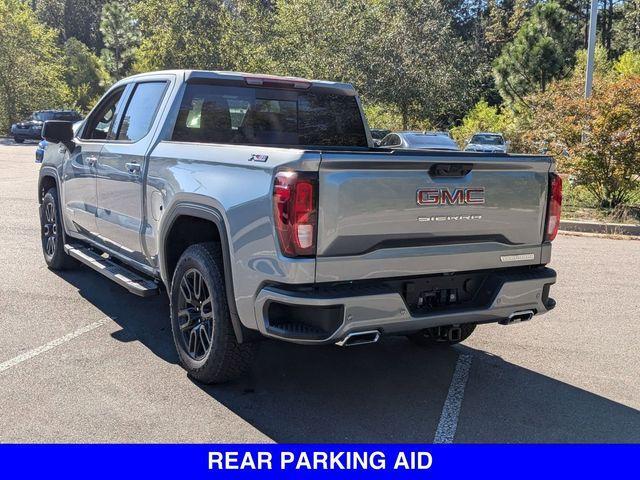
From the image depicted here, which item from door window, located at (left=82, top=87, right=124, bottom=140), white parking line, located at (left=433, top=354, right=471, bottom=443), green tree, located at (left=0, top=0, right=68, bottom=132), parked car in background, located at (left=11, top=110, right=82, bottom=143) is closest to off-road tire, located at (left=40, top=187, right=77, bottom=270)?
door window, located at (left=82, top=87, right=124, bottom=140)

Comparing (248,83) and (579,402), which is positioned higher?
(248,83)

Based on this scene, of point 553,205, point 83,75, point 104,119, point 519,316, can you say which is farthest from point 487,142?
point 83,75

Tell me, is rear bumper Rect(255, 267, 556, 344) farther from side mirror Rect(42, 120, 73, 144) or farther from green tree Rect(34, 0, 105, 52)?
green tree Rect(34, 0, 105, 52)

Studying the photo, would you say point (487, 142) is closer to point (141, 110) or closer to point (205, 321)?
point (141, 110)

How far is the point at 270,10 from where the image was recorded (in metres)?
31.6

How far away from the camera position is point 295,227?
11.0 ft

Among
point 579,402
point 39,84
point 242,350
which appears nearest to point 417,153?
point 242,350

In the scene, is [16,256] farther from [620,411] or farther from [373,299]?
[620,411]

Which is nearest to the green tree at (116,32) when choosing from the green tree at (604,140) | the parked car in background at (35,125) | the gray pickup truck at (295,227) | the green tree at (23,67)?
the green tree at (23,67)

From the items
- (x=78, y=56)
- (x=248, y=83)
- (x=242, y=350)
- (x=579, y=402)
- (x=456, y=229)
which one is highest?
(x=78, y=56)

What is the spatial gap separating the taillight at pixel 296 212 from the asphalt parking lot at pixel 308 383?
1.07 m

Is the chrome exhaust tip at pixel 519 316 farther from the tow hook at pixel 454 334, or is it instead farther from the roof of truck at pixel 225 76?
the roof of truck at pixel 225 76

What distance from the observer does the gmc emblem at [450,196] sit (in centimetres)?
369

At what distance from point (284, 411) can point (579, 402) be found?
1.86m
